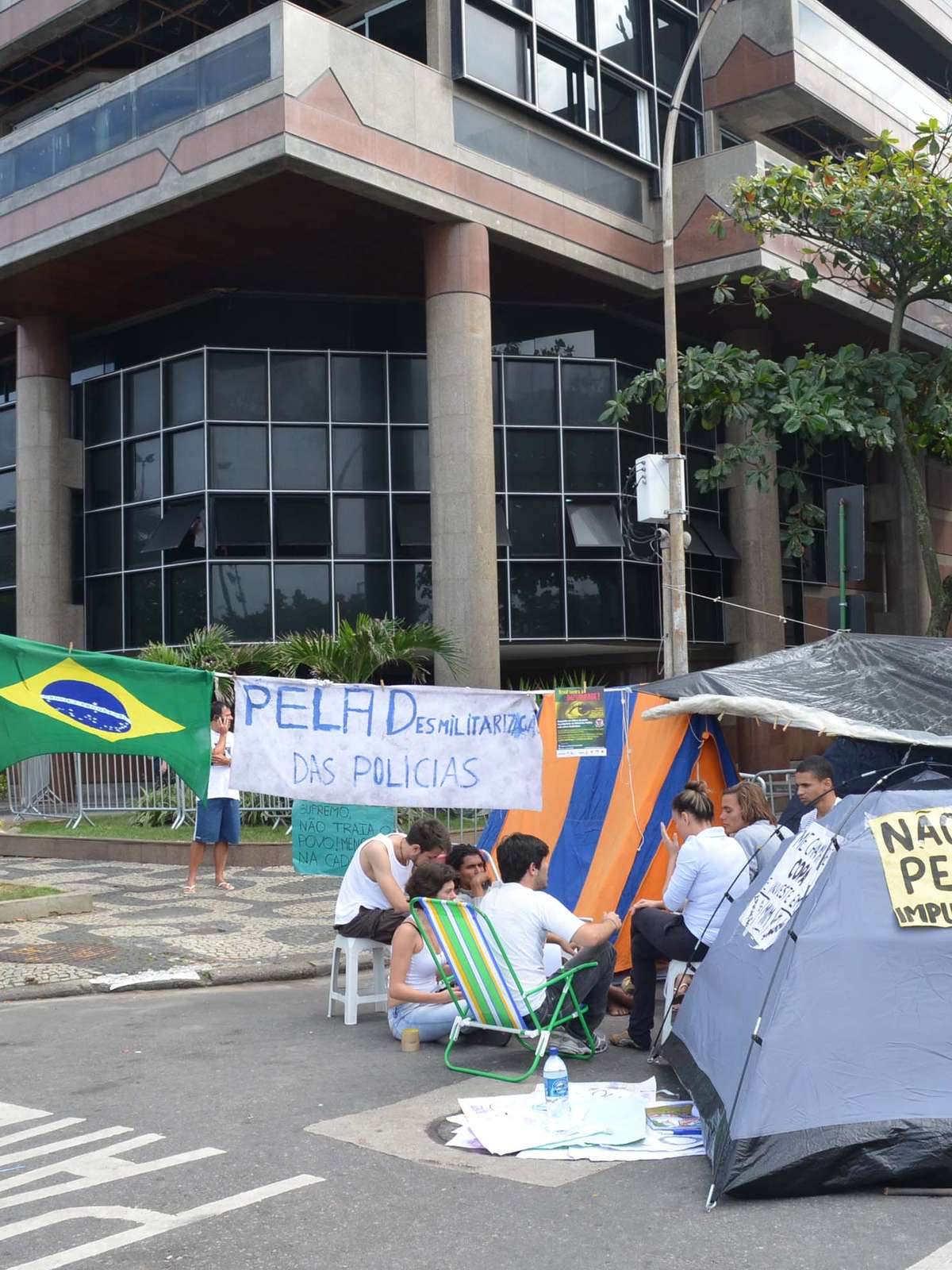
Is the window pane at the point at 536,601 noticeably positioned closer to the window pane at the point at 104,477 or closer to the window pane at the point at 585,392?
the window pane at the point at 585,392

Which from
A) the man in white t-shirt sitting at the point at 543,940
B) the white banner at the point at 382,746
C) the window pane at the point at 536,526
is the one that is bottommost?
the man in white t-shirt sitting at the point at 543,940

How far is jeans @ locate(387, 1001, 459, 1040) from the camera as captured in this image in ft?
25.3

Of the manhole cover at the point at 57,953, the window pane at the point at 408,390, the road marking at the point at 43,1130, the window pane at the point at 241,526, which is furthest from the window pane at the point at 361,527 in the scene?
the road marking at the point at 43,1130

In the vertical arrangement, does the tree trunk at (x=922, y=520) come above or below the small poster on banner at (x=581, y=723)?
above

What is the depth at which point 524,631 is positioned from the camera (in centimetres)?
2491

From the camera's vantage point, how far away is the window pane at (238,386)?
2420cm

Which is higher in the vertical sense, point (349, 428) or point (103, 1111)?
point (349, 428)

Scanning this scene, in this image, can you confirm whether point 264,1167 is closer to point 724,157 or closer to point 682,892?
point 682,892

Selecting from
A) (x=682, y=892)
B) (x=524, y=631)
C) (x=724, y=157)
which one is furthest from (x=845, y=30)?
(x=682, y=892)

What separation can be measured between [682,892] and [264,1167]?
9.98 feet

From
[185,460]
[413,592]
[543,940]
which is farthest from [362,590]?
[543,940]

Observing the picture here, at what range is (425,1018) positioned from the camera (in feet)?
25.5

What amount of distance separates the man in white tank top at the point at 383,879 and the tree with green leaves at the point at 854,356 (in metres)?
11.7

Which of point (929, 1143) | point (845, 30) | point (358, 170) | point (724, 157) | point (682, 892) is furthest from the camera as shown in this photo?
point (845, 30)
